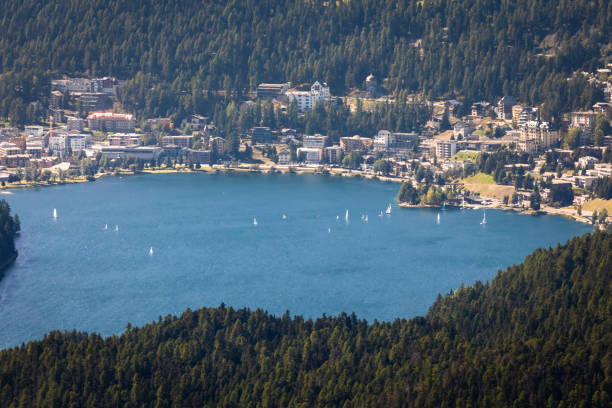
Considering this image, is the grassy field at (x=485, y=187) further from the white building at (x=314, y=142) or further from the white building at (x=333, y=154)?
the white building at (x=314, y=142)

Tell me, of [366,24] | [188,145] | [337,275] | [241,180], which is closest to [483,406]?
[337,275]

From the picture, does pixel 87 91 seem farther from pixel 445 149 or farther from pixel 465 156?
pixel 465 156

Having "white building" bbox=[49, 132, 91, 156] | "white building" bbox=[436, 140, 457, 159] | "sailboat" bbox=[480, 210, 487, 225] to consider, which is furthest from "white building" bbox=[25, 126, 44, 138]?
"sailboat" bbox=[480, 210, 487, 225]

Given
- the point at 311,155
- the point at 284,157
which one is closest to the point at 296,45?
the point at 284,157

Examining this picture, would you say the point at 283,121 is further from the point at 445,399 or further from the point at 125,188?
the point at 445,399

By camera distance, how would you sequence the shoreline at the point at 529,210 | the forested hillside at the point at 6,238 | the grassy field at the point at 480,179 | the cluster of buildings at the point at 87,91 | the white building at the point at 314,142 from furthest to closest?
1. the cluster of buildings at the point at 87,91
2. the white building at the point at 314,142
3. the grassy field at the point at 480,179
4. the shoreline at the point at 529,210
5. the forested hillside at the point at 6,238

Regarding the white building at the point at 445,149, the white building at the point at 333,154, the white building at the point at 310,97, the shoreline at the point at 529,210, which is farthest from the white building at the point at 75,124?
the shoreline at the point at 529,210
